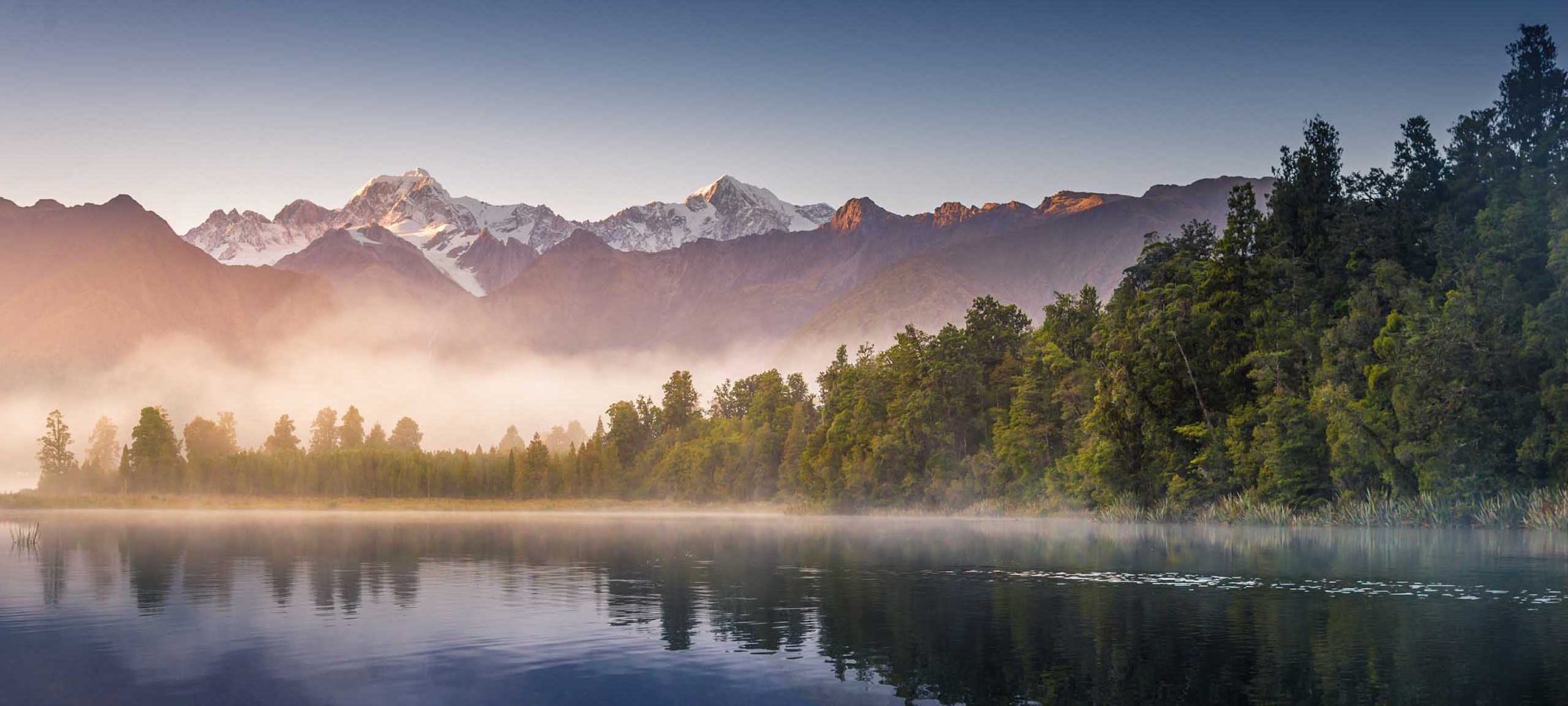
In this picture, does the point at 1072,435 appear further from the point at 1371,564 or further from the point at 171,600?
the point at 171,600

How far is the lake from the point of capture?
25.2 meters

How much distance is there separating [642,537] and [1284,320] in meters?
61.3

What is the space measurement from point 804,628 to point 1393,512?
7236 cm

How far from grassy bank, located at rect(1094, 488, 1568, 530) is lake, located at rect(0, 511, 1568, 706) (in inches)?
589

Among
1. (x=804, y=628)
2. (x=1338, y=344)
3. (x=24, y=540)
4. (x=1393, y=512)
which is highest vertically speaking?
(x=1338, y=344)

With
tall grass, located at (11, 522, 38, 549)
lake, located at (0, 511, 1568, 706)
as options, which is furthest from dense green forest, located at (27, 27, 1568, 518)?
tall grass, located at (11, 522, 38, 549)

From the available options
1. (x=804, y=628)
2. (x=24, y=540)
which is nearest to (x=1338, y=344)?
(x=804, y=628)

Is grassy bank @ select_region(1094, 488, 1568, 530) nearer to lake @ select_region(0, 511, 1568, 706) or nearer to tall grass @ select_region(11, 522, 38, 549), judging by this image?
lake @ select_region(0, 511, 1568, 706)

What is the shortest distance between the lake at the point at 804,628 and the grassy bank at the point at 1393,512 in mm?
14973

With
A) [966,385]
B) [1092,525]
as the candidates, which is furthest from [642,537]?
[966,385]

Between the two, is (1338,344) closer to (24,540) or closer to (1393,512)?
(1393,512)

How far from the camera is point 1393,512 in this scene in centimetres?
9006

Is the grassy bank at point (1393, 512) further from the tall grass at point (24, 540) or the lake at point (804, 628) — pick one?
the tall grass at point (24, 540)

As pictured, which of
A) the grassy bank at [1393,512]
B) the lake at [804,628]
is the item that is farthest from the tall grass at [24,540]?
the grassy bank at [1393,512]
